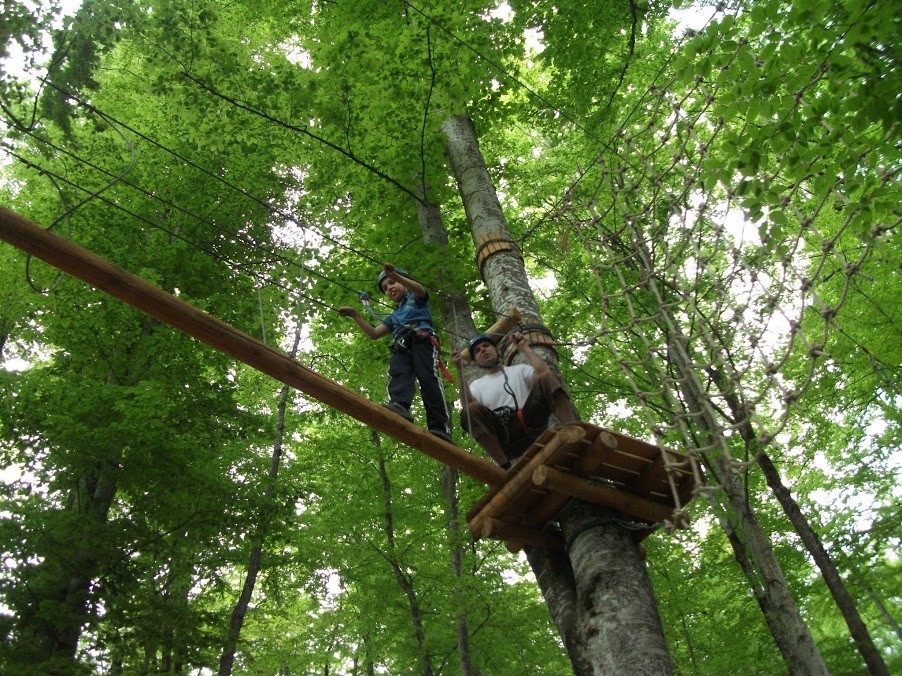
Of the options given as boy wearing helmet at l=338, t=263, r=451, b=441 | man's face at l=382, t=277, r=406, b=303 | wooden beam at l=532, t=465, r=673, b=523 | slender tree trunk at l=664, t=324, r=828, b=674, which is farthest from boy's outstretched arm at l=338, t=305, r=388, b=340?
slender tree trunk at l=664, t=324, r=828, b=674

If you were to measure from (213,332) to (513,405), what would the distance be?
1.87m

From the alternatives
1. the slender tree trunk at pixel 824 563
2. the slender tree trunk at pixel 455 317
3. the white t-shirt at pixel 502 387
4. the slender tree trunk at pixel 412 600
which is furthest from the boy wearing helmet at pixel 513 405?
the slender tree trunk at pixel 412 600

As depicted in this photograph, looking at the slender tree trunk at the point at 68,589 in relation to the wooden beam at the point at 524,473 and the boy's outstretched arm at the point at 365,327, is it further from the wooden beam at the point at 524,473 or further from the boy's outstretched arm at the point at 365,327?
the wooden beam at the point at 524,473

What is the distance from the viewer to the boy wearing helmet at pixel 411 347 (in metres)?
4.34

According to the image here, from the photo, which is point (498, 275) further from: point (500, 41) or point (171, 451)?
point (171, 451)

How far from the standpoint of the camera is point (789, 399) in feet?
8.33

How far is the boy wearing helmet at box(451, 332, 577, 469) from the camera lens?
392cm

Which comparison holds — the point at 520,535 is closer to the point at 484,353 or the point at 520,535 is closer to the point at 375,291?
the point at 484,353

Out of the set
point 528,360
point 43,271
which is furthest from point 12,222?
point 43,271

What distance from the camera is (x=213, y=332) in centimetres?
329

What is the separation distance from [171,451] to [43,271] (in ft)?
9.52

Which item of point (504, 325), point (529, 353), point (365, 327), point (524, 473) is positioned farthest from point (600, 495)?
point (365, 327)

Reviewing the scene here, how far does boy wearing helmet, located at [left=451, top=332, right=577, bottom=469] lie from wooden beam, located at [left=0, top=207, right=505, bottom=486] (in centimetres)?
40

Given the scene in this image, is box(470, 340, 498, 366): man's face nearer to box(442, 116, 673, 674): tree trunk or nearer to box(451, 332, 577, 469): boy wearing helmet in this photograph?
box(451, 332, 577, 469): boy wearing helmet
